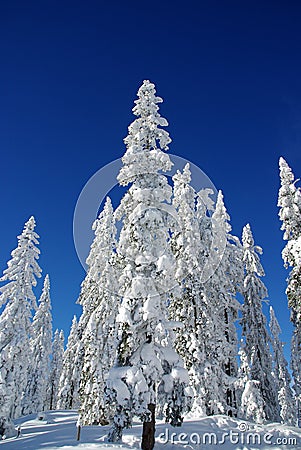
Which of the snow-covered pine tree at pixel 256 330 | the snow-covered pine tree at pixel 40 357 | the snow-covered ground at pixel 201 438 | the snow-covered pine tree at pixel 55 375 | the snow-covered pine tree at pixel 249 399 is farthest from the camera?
the snow-covered pine tree at pixel 55 375

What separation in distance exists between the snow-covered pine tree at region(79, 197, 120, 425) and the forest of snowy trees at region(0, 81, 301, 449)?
0.08m

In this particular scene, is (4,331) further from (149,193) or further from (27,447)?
(149,193)

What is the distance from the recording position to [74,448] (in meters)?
14.7

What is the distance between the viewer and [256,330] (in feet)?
92.9

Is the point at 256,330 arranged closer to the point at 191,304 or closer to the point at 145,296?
the point at 191,304

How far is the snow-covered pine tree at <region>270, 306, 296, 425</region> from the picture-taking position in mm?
42219

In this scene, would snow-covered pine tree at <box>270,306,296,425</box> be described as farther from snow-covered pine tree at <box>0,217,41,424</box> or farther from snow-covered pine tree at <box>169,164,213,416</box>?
snow-covered pine tree at <box>0,217,41,424</box>

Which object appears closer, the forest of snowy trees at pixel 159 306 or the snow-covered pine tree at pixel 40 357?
the forest of snowy trees at pixel 159 306

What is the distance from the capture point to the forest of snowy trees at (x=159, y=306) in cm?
1391

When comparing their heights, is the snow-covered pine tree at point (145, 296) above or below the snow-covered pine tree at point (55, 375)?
above

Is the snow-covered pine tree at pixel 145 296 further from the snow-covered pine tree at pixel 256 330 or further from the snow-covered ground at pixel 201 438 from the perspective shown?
the snow-covered pine tree at pixel 256 330

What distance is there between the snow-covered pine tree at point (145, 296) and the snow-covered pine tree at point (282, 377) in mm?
33215

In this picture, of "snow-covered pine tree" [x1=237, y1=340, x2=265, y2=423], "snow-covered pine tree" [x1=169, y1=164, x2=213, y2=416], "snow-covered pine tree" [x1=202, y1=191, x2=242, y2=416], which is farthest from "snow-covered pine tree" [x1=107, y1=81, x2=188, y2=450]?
"snow-covered pine tree" [x1=237, y1=340, x2=265, y2=423]

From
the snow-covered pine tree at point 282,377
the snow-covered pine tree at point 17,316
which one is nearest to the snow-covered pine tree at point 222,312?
the snow-covered pine tree at point 17,316
